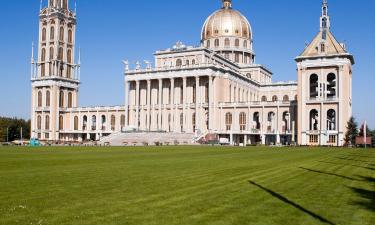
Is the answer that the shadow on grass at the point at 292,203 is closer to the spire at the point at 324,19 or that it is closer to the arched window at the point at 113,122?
the spire at the point at 324,19

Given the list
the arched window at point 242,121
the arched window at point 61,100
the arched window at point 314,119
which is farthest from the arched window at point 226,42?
the arched window at point 61,100

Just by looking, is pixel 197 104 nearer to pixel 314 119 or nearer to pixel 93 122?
pixel 314 119

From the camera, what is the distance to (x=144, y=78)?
12538 centimetres

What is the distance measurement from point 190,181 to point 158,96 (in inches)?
4202

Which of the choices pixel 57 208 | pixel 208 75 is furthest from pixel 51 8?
pixel 57 208

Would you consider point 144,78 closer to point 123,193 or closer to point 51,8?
point 51,8

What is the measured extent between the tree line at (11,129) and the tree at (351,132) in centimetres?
9813

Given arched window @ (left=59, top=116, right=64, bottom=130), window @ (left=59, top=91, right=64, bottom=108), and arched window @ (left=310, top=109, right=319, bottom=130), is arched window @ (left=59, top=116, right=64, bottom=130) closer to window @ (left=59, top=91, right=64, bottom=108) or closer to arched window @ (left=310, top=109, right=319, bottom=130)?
window @ (left=59, top=91, right=64, bottom=108)

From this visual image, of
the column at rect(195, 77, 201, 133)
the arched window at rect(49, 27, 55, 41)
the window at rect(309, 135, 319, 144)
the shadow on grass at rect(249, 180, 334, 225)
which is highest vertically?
the arched window at rect(49, 27, 55, 41)

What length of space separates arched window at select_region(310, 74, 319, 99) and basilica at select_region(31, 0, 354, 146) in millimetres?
244

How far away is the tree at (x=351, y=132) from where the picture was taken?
9262 cm

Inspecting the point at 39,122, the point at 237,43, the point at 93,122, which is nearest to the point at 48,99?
the point at 39,122

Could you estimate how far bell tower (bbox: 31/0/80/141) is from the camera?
460 feet

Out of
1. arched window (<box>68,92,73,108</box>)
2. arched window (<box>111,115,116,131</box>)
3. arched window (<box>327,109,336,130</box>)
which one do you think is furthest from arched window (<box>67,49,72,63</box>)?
arched window (<box>327,109,336,130</box>)
